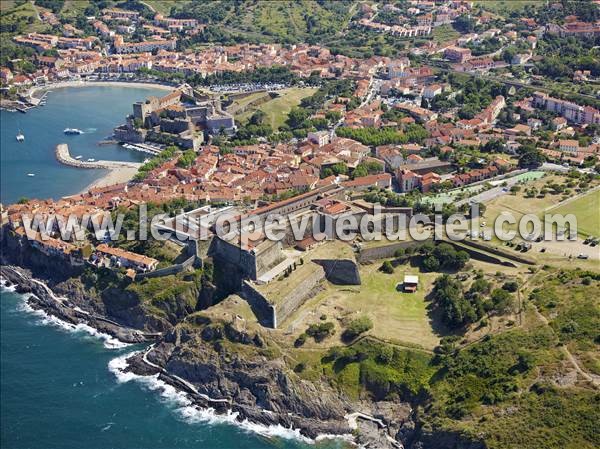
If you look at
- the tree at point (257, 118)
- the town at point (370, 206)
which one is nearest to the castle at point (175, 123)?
the town at point (370, 206)

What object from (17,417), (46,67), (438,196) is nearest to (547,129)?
(438,196)

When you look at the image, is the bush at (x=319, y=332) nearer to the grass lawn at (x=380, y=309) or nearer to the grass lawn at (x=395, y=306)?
the grass lawn at (x=380, y=309)

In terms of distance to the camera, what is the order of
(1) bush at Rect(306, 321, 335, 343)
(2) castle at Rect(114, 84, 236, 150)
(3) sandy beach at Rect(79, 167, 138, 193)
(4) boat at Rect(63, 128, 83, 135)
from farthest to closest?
(4) boat at Rect(63, 128, 83, 135) < (2) castle at Rect(114, 84, 236, 150) < (3) sandy beach at Rect(79, 167, 138, 193) < (1) bush at Rect(306, 321, 335, 343)

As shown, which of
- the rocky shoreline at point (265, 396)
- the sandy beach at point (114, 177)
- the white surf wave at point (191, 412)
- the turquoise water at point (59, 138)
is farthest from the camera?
the turquoise water at point (59, 138)

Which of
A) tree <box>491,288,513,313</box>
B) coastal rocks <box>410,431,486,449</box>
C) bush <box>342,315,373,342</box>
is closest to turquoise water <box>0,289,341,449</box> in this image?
coastal rocks <box>410,431,486,449</box>

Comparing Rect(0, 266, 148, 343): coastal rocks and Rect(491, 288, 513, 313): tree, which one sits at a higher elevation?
Rect(491, 288, 513, 313): tree

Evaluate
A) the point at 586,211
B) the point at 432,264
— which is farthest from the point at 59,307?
the point at 586,211

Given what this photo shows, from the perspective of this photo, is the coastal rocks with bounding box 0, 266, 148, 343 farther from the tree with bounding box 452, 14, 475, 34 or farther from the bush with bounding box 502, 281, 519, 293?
the tree with bounding box 452, 14, 475, 34
